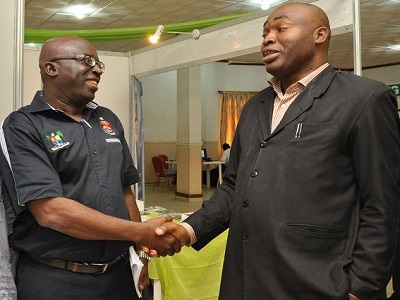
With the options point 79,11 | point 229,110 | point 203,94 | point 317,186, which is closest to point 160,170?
point 203,94

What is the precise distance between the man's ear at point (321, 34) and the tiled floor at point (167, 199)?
7079 mm

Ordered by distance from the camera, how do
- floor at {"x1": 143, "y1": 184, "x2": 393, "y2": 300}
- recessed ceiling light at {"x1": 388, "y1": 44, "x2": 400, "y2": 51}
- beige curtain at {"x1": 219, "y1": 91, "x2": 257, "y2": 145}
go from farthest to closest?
beige curtain at {"x1": 219, "y1": 91, "x2": 257, "y2": 145}, recessed ceiling light at {"x1": 388, "y1": 44, "x2": 400, "y2": 51}, floor at {"x1": 143, "y1": 184, "x2": 393, "y2": 300}

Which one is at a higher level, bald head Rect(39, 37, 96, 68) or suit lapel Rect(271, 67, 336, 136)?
bald head Rect(39, 37, 96, 68)

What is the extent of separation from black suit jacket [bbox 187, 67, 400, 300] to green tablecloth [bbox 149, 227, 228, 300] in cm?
152

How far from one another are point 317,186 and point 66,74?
107 centimetres

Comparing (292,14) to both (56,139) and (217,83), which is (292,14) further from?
(217,83)

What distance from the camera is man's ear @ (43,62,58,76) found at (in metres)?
1.77

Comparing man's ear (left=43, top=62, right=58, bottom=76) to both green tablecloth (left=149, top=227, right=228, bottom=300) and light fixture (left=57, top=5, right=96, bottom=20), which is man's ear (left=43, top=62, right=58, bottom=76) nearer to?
green tablecloth (left=149, top=227, right=228, bottom=300)

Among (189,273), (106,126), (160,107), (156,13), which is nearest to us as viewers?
(106,126)

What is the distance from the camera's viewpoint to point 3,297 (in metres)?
1.52

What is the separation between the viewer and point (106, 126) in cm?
188

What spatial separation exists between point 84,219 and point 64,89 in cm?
56

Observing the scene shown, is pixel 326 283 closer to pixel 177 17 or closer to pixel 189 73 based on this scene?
pixel 177 17

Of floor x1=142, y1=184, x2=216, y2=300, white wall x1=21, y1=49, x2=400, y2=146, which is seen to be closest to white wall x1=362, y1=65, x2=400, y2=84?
white wall x1=21, y1=49, x2=400, y2=146
